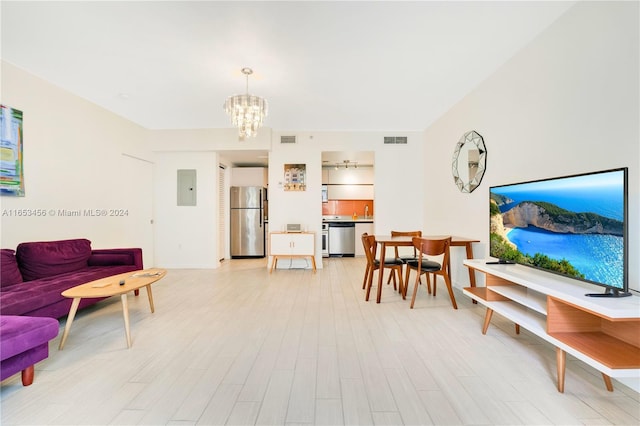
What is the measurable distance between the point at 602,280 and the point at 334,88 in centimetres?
310

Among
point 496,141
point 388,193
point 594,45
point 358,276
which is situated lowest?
point 358,276

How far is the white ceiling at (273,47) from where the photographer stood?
2070 millimetres

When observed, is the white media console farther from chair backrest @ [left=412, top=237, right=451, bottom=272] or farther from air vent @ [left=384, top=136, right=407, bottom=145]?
air vent @ [left=384, top=136, right=407, bottom=145]

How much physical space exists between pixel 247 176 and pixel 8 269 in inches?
174

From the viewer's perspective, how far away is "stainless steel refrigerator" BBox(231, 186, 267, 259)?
6.37m

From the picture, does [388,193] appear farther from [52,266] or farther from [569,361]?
[52,266]

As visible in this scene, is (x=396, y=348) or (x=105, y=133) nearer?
(x=396, y=348)

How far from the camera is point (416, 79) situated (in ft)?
10.3

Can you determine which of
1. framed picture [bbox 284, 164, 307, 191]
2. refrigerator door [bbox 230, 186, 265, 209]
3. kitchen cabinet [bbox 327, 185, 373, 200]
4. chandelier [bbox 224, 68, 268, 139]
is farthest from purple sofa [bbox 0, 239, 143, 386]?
kitchen cabinet [bbox 327, 185, 373, 200]

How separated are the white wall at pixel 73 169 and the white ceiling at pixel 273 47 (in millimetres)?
293

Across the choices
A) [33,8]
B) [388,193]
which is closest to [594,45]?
[388,193]

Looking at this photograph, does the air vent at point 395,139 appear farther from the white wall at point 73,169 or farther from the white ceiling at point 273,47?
the white wall at point 73,169

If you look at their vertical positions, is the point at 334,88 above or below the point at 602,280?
above

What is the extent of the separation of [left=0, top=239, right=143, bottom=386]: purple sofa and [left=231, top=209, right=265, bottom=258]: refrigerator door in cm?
277
